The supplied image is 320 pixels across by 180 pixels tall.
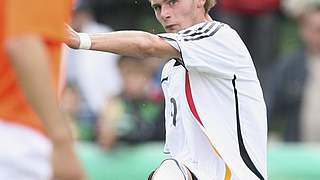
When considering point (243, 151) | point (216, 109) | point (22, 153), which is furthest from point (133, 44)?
point (22, 153)

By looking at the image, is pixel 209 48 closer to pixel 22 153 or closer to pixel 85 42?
pixel 85 42

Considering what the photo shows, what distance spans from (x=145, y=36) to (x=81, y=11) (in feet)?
18.5

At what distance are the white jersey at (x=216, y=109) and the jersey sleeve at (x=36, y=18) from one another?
1419 millimetres

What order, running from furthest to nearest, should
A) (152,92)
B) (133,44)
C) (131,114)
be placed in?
(152,92), (131,114), (133,44)

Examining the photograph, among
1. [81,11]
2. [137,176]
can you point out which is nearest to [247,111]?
[137,176]

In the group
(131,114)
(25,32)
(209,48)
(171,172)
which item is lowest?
(131,114)

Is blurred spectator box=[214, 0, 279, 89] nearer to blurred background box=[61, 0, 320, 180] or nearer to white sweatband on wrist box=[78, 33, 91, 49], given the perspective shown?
blurred background box=[61, 0, 320, 180]

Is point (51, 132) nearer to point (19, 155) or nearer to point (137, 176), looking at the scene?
point (19, 155)

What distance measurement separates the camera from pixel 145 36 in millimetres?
5566

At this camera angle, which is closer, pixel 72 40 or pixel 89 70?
pixel 72 40

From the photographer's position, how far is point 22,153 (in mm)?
4371

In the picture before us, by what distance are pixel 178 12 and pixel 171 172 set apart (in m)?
0.73

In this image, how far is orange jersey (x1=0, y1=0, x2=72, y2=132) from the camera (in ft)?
13.5

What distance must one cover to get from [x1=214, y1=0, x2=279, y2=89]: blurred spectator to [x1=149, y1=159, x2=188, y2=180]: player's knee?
5078 millimetres
